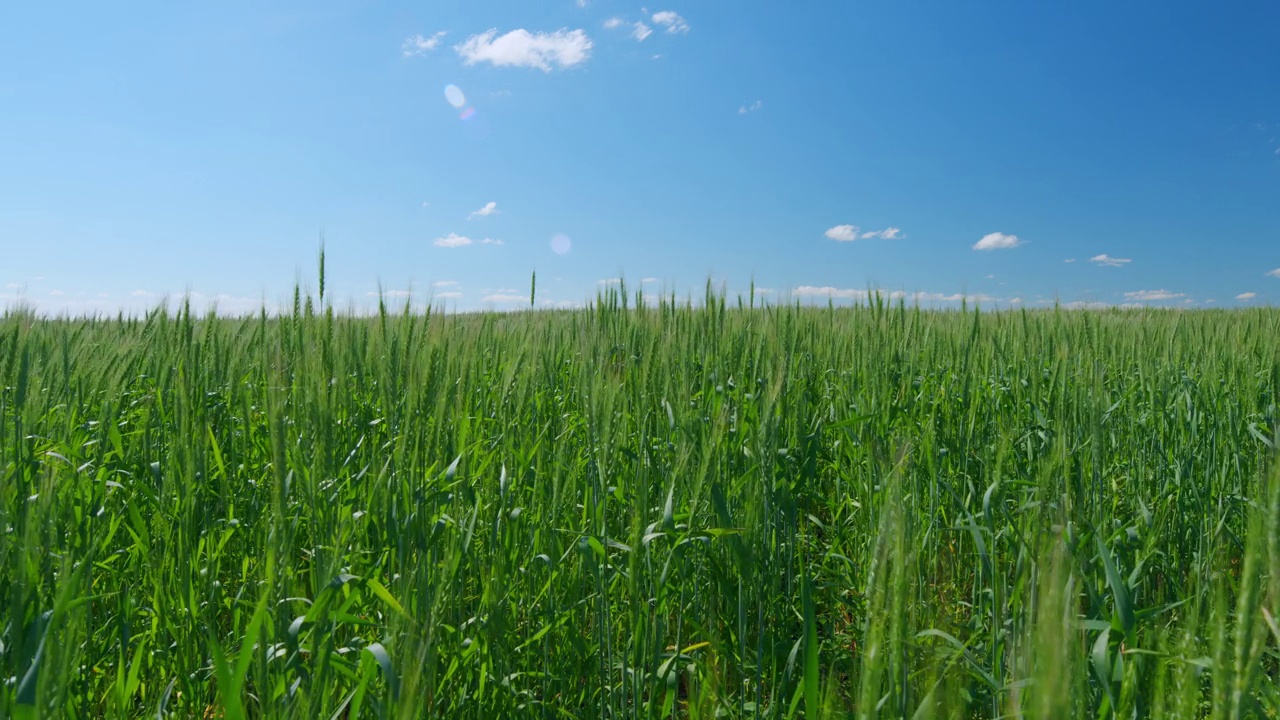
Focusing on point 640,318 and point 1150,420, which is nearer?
point 640,318

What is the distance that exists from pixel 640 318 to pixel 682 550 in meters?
1.29

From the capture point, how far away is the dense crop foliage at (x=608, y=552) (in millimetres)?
861

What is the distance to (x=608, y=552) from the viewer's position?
151 cm

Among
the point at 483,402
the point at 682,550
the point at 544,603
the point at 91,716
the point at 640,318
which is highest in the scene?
the point at 640,318

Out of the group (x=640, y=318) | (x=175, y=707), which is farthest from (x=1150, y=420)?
(x=175, y=707)

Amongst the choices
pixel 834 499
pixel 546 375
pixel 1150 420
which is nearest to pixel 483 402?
pixel 546 375

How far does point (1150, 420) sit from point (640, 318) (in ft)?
7.34

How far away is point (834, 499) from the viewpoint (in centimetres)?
246

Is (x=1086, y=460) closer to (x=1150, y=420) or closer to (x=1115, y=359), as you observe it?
(x=1150, y=420)

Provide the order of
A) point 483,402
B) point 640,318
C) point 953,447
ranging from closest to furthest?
point 953,447 → point 483,402 → point 640,318

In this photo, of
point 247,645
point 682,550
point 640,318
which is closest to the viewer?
point 247,645

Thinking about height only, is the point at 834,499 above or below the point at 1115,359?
below

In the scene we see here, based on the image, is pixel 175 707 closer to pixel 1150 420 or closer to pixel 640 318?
pixel 640 318

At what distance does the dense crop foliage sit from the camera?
86 centimetres
